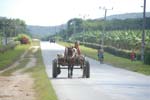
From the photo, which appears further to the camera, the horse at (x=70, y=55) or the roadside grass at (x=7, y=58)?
the roadside grass at (x=7, y=58)

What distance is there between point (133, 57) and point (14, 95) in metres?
39.2

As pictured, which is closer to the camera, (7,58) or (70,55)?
(70,55)

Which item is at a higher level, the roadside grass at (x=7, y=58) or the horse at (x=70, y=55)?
the horse at (x=70, y=55)

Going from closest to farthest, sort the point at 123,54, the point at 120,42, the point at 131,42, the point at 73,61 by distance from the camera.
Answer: the point at 73,61, the point at 123,54, the point at 131,42, the point at 120,42

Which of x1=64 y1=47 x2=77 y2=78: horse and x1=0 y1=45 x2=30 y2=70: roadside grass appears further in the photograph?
x1=0 y1=45 x2=30 y2=70: roadside grass

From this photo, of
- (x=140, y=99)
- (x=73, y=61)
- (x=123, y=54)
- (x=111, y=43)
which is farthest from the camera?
(x=111, y=43)

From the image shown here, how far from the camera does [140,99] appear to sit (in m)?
19.6

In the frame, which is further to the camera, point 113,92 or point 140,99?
point 113,92

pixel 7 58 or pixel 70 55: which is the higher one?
pixel 70 55

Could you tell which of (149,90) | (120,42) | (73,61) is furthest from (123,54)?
(149,90)

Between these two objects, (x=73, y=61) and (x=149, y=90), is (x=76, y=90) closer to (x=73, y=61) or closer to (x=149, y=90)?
(x=149, y=90)

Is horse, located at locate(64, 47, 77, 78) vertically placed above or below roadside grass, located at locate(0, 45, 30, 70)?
above

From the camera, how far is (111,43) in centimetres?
10588

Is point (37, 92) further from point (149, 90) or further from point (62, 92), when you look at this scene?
point (149, 90)
